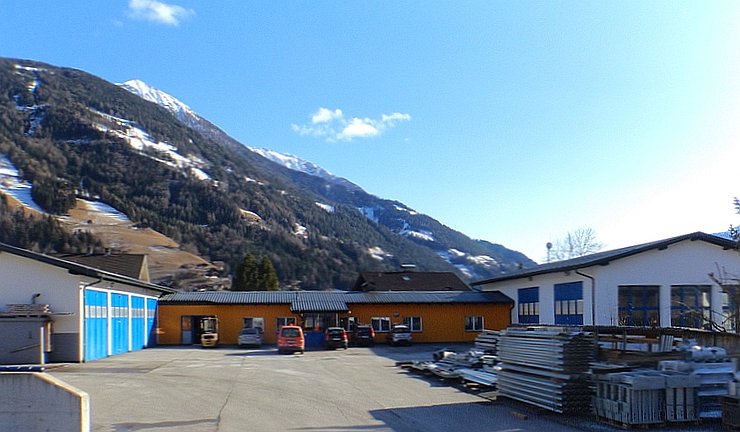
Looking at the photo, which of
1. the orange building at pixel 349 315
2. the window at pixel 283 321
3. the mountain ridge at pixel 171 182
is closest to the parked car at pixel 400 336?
the orange building at pixel 349 315

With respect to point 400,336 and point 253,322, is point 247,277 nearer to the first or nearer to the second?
point 253,322

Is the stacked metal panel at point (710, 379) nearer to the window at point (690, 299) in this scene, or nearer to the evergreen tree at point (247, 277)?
the window at point (690, 299)

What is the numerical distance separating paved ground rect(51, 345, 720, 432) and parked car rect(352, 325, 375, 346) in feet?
47.2

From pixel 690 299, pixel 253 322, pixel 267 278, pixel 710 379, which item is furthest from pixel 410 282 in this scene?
pixel 710 379

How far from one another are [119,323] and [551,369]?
27968 mm

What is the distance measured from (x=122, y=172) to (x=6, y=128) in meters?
28.9

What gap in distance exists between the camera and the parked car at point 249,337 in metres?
43.1

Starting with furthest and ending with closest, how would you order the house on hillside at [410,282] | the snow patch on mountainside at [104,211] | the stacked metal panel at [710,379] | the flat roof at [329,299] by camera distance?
the snow patch on mountainside at [104,211]
the house on hillside at [410,282]
the flat roof at [329,299]
the stacked metal panel at [710,379]

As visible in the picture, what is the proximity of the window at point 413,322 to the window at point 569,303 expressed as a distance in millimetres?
11412

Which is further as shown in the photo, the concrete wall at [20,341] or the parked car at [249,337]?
the parked car at [249,337]

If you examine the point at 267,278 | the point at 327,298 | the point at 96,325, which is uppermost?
the point at 267,278

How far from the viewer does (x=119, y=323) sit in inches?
1491

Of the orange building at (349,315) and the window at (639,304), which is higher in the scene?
the window at (639,304)

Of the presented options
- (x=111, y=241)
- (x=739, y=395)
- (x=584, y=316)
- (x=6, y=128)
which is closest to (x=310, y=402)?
(x=739, y=395)
